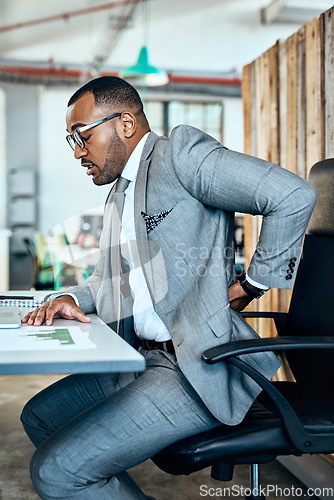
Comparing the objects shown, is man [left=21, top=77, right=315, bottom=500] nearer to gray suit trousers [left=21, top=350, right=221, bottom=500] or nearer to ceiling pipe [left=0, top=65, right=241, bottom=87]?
gray suit trousers [left=21, top=350, right=221, bottom=500]

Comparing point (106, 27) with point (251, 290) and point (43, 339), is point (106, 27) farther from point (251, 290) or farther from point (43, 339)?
point (43, 339)

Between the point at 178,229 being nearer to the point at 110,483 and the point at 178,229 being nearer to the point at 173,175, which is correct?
the point at 173,175

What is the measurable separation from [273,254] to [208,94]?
28.9ft

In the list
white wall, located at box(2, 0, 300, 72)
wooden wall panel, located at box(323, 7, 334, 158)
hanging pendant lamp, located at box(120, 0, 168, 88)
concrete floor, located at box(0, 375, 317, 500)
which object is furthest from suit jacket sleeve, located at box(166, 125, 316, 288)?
white wall, located at box(2, 0, 300, 72)

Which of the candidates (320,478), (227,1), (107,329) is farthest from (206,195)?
(227,1)

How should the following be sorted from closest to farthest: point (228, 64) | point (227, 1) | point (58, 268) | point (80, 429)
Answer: point (80, 429)
point (58, 268)
point (227, 1)
point (228, 64)

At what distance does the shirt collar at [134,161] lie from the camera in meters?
1.58

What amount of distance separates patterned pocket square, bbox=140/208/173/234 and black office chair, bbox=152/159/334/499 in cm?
37

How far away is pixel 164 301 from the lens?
143 centimetres

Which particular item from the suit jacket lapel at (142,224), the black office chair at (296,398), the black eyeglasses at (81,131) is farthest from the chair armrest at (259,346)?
the black eyeglasses at (81,131)

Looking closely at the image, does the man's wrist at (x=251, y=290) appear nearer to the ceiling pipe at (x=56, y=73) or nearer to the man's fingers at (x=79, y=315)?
the man's fingers at (x=79, y=315)

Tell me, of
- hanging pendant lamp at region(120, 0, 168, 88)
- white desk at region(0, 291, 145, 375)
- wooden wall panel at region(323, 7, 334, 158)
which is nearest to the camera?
white desk at region(0, 291, 145, 375)

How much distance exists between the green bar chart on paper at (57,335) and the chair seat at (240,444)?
37 centimetres

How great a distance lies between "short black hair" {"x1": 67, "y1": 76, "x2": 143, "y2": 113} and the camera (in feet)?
5.08
